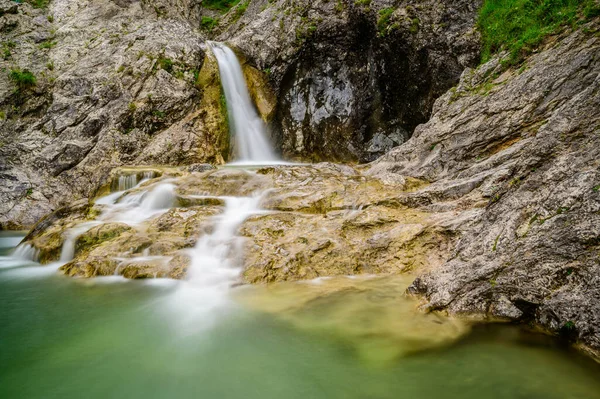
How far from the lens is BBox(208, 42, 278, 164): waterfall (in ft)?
51.5

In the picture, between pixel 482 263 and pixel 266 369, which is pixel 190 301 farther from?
pixel 482 263

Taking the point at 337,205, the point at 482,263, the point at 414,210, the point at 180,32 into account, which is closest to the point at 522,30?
the point at 414,210

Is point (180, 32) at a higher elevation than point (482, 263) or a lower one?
higher

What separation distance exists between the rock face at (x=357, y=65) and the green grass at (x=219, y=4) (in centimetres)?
1410

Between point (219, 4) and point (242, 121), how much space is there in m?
18.9

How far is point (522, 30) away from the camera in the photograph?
9.71 metres

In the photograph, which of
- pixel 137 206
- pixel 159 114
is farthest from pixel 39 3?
pixel 137 206

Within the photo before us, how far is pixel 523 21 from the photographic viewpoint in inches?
387

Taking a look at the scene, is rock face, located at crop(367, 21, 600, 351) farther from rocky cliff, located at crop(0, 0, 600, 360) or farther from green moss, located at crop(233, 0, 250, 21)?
green moss, located at crop(233, 0, 250, 21)

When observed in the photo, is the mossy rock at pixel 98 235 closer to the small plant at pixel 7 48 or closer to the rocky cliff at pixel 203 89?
the rocky cliff at pixel 203 89

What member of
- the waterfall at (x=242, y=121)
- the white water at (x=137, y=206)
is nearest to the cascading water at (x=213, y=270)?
the white water at (x=137, y=206)

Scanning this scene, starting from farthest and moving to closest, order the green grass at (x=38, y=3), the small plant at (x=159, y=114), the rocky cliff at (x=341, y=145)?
1. the green grass at (x=38, y=3)
2. the small plant at (x=159, y=114)
3. the rocky cliff at (x=341, y=145)

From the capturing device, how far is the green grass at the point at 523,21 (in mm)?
8219

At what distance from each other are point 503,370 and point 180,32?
20044 mm
